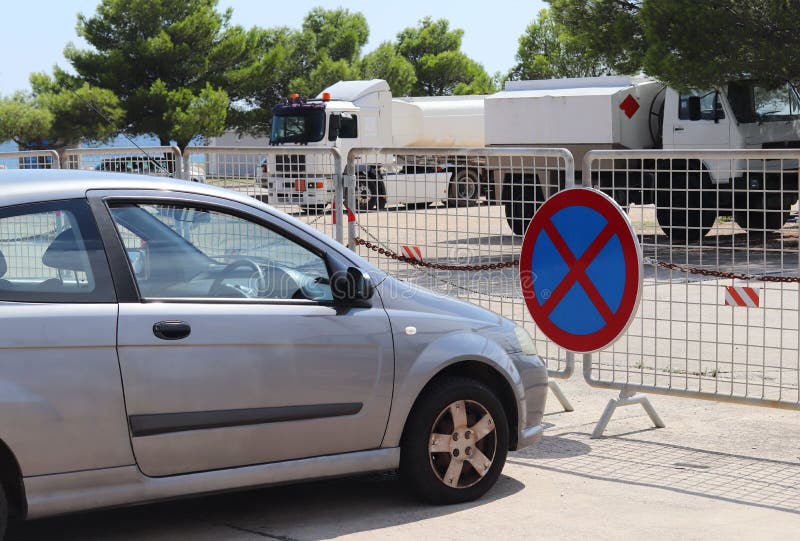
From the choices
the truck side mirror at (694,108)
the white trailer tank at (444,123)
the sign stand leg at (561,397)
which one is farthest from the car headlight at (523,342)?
the white trailer tank at (444,123)

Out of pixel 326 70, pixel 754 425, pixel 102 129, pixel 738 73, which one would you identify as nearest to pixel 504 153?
pixel 754 425

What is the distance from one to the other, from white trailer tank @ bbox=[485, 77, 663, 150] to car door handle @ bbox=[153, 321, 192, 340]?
55.6ft

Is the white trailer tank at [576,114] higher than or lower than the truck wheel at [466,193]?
higher

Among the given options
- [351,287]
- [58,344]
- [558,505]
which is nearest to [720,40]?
[558,505]

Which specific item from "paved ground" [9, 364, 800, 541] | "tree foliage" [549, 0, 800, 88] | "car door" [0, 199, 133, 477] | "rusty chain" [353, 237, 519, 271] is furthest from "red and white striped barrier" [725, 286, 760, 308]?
"tree foliage" [549, 0, 800, 88]

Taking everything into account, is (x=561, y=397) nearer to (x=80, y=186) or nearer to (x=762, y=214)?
(x=762, y=214)

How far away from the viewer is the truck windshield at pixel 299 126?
28453mm

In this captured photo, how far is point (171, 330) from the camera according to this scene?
4.41 meters

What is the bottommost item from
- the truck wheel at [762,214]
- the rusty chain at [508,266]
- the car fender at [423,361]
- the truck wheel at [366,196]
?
the car fender at [423,361]

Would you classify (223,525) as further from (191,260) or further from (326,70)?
(326,70)

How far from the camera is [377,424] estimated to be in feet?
16.3

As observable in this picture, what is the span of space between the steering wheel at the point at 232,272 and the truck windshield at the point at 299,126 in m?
23.7

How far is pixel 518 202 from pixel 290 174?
6.14 feet

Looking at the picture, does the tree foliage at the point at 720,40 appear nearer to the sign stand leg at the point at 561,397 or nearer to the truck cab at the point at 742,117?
the truck cab at the point at 742,117
